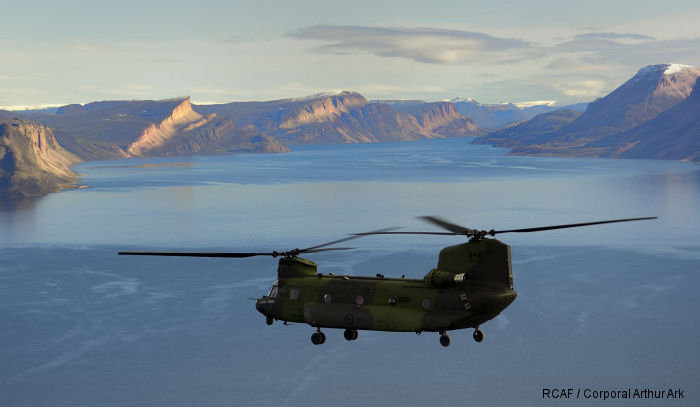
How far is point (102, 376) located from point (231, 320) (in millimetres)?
30180

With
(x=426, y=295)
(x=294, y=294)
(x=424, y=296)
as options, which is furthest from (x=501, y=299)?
(x=294, y=294)

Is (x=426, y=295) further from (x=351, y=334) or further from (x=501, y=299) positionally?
(x=351, y=334)

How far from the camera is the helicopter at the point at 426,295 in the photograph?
47875mm

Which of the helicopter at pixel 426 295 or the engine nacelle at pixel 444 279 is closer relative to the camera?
the helicopter at pixel 426 295

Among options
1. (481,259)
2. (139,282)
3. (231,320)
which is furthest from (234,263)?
(481,259)

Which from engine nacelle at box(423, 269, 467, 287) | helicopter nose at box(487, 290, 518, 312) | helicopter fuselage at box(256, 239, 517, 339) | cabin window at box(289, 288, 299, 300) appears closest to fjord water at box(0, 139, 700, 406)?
cabin window at box(289, 288, 299, 300)

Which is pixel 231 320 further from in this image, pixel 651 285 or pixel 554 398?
pixel 651 285

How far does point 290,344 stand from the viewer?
Answer: 143 metres

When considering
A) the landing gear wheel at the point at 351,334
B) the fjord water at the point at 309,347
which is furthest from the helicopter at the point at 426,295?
the fjord water at the point at 309,347

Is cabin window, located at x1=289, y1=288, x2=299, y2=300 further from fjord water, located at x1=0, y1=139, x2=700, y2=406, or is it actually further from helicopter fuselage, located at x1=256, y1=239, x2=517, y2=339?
fjord water, located at x1=0, y1=139, x2=700, y2=406

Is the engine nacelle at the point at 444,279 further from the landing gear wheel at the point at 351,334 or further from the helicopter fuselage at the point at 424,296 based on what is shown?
the landing gear wheel at the point at 351,334

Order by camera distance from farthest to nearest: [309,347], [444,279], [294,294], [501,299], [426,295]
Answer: [309,347] → [294,294] → [426,295] → [444,279] → [501,299]

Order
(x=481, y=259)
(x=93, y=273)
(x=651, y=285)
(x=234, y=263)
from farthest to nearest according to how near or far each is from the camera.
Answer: (x=234, y=263), (x=93, y=273), (x=651, y=285), (x=481, y=259)

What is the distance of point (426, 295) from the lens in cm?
4872
